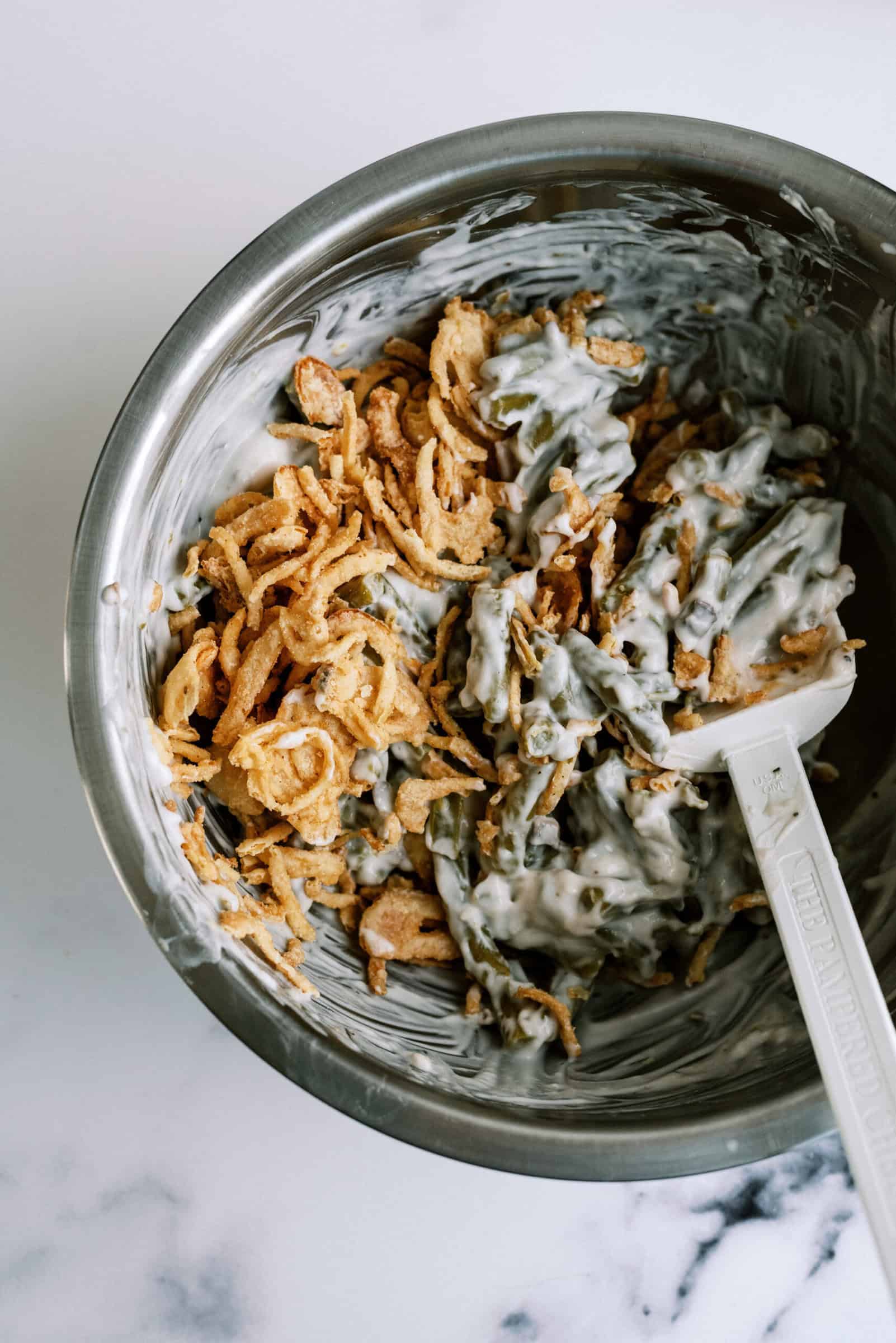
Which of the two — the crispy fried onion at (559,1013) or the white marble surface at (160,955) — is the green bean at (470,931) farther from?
the white marble surface at (160,955)

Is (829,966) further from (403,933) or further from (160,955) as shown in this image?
(160,955)

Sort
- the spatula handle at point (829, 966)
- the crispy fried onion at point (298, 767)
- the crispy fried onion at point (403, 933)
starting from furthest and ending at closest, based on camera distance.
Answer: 1. the crispy fried onion at point (403, 933)
2. the crispy fried onion at point (298, 767)
3. the spatula handle at point (829, 966)

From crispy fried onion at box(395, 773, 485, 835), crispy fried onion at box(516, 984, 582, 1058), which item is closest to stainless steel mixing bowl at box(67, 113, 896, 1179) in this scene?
crispy fried onion at box(516, 984, 582, 1058)

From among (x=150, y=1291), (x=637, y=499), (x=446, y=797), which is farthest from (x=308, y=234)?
(x=150, y=1291)

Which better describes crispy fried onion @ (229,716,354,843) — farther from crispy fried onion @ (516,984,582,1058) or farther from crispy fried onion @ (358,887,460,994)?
crispy fried onion @ (516,984,582,1058)

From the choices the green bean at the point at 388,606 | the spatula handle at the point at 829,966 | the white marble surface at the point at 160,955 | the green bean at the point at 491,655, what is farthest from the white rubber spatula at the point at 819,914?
the white marble surface at the point at 160,955
